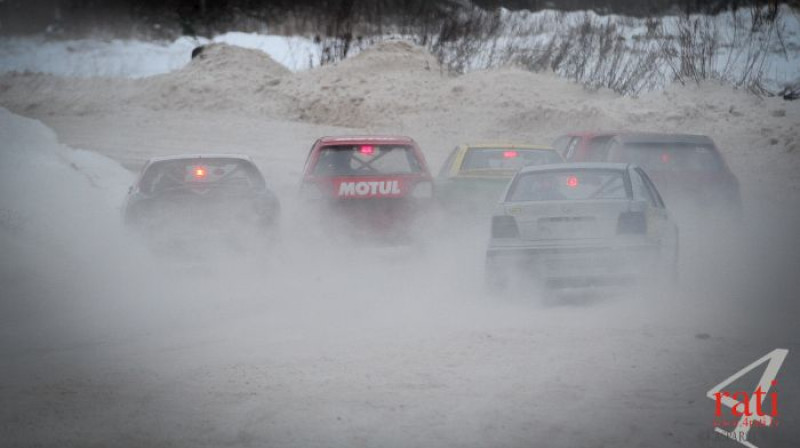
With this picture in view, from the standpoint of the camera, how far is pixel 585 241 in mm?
9289

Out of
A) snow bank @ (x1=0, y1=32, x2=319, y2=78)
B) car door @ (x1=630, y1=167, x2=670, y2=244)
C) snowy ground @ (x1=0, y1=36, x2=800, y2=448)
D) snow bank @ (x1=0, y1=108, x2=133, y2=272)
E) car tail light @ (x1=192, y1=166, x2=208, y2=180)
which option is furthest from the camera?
snow bank @ (x1=0, y1=32, x2=319, y2=78)

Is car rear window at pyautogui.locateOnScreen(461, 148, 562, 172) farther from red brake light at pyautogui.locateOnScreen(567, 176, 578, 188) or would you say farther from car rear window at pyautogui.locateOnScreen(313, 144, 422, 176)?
red brake light at pyautogui.locateOnScreen(567, 176, 578, 188)

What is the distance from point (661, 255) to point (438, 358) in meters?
2.93

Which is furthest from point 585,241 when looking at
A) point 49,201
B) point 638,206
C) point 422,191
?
point 49,201

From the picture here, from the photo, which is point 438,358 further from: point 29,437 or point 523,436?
point 29,437

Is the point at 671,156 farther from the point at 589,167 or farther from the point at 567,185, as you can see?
the point at 567,185

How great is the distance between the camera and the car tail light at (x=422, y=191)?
456 inches

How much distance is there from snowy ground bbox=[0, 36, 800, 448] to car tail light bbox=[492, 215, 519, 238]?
65cm

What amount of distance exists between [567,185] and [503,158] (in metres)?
3.53

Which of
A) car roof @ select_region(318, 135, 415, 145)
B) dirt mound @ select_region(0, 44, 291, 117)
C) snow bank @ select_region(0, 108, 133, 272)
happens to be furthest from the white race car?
dirt mound @ select_region(0, 44, 291, 117)

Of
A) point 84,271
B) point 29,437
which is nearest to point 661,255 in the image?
point 29,437

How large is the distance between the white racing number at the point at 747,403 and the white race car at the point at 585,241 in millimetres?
2473

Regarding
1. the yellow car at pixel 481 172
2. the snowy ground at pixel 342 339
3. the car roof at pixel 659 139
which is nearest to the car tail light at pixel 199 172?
the snowy ground at pixel 342 339

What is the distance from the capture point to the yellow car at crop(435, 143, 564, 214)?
42.6 feet
